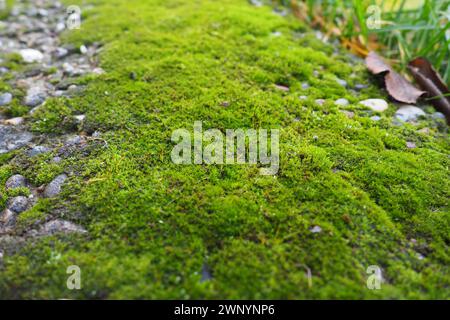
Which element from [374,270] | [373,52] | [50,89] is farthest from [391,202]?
[50,89]

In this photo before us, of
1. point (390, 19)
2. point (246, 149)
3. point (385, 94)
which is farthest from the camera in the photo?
point (390, 19)

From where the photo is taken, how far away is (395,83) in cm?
441

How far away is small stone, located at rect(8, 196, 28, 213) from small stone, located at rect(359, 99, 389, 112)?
133 inches

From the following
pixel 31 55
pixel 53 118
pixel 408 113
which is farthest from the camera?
pixel 31 55

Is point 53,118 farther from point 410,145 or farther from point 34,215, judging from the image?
point 410,145

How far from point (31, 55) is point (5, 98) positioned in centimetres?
110

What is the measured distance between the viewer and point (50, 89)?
175 inches

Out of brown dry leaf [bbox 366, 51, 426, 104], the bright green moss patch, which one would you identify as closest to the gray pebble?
the bright green moss patch

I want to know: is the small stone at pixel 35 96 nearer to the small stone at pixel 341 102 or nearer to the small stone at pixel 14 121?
the small stone at pixel 14 121

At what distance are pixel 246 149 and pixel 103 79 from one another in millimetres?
2013

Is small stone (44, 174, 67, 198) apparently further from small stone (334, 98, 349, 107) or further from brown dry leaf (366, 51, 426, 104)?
brown dry leaf (366, 51, 426, 104)

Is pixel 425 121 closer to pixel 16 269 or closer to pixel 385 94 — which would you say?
pixel 385 94

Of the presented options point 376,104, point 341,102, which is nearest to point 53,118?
point 341,102
